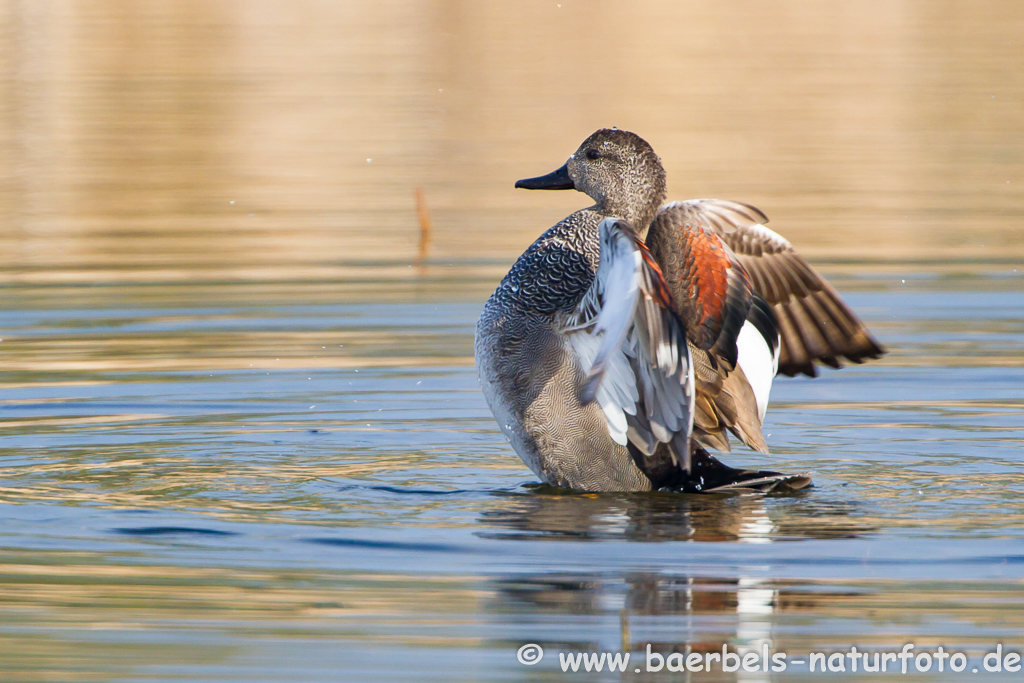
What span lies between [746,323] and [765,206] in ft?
22.7

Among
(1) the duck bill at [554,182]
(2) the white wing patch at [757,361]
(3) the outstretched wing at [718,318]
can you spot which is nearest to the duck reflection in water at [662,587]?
(3) the outstretched wing at [718,318]

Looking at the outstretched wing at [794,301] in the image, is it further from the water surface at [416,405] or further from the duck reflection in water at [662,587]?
the duck reflection in water at [662,587]

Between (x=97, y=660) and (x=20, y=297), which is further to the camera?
(x=20, y=297)

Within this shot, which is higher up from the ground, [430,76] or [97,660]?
[430,76]

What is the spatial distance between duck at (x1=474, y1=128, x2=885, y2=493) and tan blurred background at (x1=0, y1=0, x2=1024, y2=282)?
4910 millimetres

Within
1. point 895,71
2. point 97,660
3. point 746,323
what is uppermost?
point 895,71

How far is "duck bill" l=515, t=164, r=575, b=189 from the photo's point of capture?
7133 millimetres

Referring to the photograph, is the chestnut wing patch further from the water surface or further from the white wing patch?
the water surface

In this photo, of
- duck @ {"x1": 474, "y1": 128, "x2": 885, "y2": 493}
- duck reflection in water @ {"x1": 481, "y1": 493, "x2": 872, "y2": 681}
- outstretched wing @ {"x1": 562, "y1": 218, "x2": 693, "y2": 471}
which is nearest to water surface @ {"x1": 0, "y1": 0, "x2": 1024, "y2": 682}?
duck reflection in water @ {"x1": 481, "y1": 493, "x2": 872, "y2": 681}

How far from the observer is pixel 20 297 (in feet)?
35.0

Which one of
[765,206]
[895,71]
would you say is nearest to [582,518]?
[765,206]

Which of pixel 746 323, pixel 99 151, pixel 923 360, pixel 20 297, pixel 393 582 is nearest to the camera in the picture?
pixel 393 582

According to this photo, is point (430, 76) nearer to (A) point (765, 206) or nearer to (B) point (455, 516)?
(A) point (765, 206)

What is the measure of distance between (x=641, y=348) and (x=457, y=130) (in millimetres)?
14116
